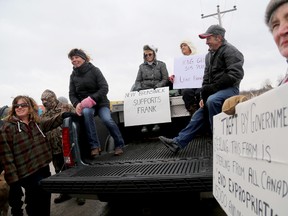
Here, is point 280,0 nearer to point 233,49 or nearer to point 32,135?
point 233,49

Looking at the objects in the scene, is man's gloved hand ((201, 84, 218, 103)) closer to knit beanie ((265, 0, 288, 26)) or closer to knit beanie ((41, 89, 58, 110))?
knit beanie ((265, 0, 288, 26))

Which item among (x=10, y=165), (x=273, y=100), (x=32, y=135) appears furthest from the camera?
(x=32, y=135)

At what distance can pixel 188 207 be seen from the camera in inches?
135

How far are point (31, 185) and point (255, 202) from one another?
113 inches

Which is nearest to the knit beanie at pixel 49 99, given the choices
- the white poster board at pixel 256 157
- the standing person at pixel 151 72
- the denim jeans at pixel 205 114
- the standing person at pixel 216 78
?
the standing person at pixel 151 72

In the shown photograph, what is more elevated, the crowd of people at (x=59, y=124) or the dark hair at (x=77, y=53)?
the dark hair at (x=77, y=53)

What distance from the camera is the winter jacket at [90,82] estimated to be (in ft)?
13.1

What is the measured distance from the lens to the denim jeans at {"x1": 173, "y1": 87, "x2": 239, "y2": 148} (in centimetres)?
325

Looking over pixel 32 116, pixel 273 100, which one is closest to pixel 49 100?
pixel 32 116

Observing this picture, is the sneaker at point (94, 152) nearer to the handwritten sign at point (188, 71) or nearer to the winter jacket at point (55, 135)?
the winter jacket at point (55, 135)

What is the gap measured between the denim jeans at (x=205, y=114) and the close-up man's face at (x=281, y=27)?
1.68 meters

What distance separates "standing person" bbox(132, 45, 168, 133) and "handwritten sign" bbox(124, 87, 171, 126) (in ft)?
1.06

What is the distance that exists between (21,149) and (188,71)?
10.1ft

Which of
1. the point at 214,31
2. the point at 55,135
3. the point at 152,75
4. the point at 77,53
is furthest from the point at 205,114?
the point at 55,135
